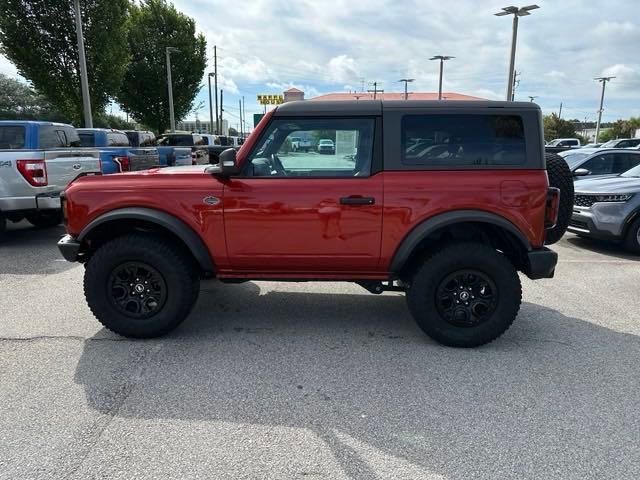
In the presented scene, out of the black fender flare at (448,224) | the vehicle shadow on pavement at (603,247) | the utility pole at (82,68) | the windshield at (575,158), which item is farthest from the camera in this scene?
the utility pole at (82,68)

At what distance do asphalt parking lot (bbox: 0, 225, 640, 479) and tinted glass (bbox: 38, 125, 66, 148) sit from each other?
11.9ft

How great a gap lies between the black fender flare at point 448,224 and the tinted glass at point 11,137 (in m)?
6.59

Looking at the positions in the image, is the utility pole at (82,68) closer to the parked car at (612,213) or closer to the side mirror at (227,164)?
the side mirror at (227,164)

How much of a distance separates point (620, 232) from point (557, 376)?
4602 millimetres

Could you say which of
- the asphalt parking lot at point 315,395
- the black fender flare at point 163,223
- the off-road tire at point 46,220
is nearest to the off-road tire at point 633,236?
the asphalt parking lot at point 315,395

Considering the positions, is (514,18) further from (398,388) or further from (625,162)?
(398,388)

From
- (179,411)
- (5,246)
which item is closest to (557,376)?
(179,411)

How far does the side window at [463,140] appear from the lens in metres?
3.39

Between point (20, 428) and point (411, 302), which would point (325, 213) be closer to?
point (411, 302)

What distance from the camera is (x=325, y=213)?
3.39m

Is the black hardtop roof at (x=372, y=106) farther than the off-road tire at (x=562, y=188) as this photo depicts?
No

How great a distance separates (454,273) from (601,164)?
7.93 meters

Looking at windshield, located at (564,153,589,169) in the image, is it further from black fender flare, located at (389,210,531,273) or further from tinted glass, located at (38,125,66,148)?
tinted glass, located at (38,125,66,148)

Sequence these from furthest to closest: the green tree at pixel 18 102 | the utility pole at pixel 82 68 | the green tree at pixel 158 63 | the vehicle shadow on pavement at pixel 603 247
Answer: the green tree at pixel 18 102, the green tree at pixel 158 63, the utility pole at pixel 82 68, the vehicle shadow on pavement at pixel 603 247
